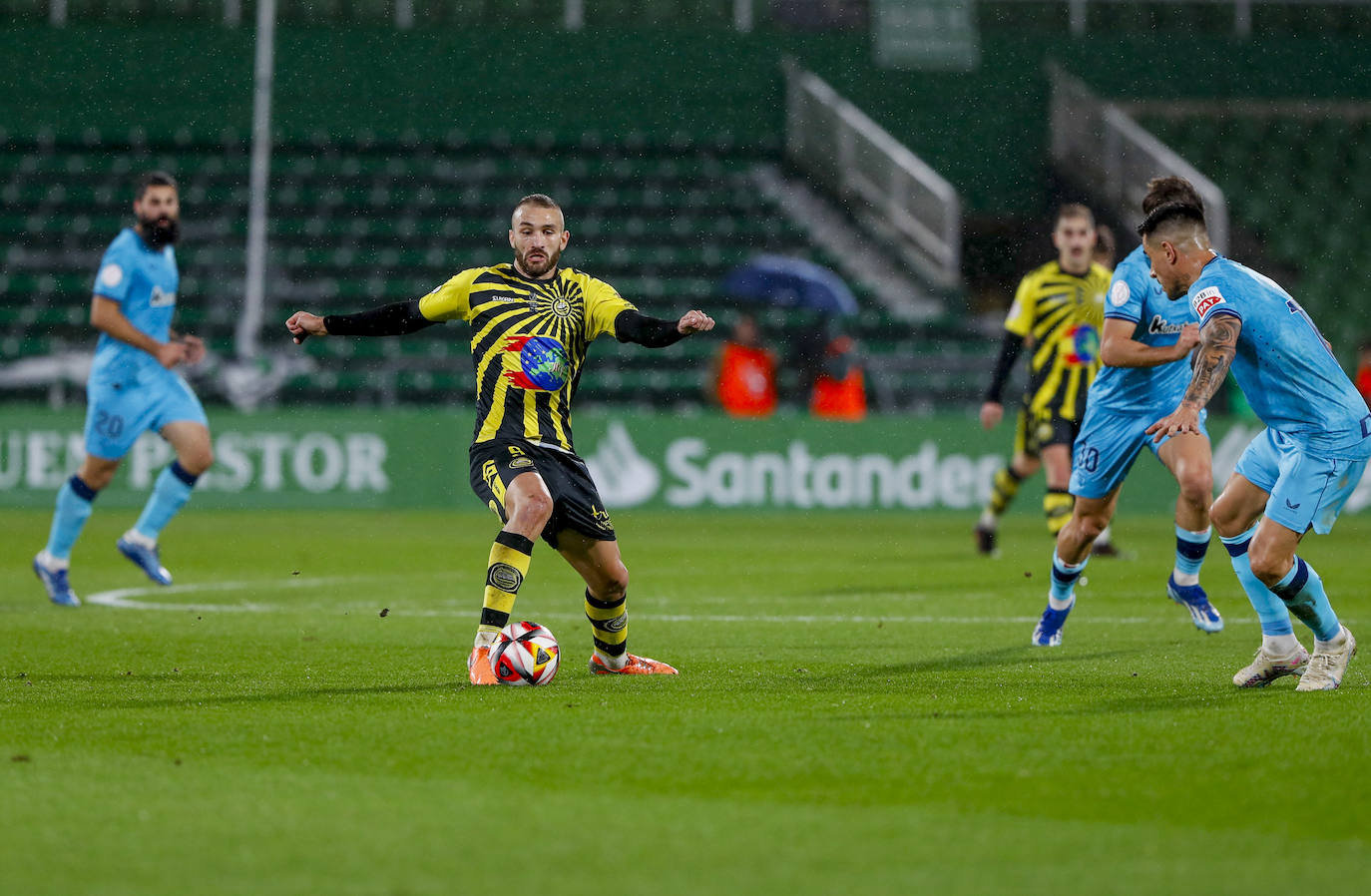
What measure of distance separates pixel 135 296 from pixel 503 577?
4.96 meters

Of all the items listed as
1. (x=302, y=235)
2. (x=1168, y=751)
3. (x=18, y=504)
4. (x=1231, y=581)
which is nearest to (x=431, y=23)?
(x=302, y=235)

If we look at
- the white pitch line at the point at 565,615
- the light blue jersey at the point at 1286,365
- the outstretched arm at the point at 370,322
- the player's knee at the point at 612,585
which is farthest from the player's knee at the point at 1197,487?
the outstretched arm at the point at 370,322

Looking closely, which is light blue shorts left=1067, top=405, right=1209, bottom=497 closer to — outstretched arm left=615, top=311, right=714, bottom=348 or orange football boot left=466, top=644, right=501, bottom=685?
outstretched arm left=615, top=311, right=714, bottom=348

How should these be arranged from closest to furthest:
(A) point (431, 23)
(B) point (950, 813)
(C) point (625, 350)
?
1. (B) point (950, 813)
2. (C) point (625, 350)
3. (A) point (431, 23)

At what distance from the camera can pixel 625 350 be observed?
26078 millimetres

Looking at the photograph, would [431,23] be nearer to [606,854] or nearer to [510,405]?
[510,405]

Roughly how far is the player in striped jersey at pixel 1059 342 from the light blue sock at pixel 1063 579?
3.61 metres

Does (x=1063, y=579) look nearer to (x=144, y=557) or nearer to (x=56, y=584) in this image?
(x=144, y=557)

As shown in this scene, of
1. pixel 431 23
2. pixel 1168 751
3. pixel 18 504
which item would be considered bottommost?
pixel 18 504

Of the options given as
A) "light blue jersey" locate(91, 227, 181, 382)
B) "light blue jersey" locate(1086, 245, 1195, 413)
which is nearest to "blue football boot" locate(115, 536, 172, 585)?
"light blue jersey" locate(91, 227, 181, 382)

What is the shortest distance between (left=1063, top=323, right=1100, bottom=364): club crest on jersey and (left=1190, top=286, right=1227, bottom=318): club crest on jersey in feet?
19.1

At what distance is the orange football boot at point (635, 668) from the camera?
25.1 feet

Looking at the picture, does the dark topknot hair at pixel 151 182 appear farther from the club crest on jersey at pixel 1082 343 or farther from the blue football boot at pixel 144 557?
the club crest on jersey at pixel 1082 343

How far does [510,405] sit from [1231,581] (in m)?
7.04
